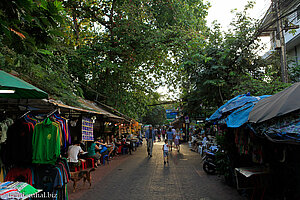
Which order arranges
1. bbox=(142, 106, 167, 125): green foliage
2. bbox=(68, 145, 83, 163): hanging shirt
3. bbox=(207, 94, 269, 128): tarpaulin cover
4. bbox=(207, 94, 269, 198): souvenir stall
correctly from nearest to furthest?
bbox=(207, 94, 269, 198): souvenir stall, bbox=(207, 94, 269, 128): tarpaulin cover, bbox=(68, 145, 83, 163): hanging shirt, bbox=(142, 106, 167, 125): green foliage

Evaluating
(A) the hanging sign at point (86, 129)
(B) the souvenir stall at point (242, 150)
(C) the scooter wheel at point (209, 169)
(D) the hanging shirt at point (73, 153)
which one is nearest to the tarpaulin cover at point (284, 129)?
(B) the souvenir stall at point (242, 150)

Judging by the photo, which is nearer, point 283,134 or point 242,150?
point 283,134

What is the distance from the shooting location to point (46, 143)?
4.90 meters

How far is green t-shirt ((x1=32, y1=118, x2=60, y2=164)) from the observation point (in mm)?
4846

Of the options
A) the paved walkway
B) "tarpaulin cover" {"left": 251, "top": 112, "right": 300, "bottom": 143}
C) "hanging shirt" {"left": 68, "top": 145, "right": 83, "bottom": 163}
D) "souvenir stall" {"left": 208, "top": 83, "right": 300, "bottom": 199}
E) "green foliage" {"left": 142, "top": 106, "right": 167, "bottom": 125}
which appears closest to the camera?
"tarpaulin cover" {"left": 251, "top": 112, "right": 300, "bottom": 143}

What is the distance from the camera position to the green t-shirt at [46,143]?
191 inches

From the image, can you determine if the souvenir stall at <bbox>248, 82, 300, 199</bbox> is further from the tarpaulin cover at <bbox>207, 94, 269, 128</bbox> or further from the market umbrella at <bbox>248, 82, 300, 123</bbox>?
the tarpaulin cover at <bbox>207, 94, 269, 128</bbox>

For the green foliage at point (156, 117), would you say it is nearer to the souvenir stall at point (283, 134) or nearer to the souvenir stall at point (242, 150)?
the souvenir stall at point (242, 150)

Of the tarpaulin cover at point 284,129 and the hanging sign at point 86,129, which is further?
the hanging sign at point 86,129

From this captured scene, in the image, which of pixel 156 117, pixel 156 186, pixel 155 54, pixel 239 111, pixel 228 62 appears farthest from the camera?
pixel 156 117

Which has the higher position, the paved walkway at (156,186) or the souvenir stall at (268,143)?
the souvenir stall at (268,143)

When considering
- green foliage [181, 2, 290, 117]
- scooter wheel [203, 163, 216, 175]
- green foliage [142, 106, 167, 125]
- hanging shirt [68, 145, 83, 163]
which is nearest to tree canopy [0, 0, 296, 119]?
green foliage [181, 2, 290, 117]

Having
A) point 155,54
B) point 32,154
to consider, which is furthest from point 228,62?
point 32,154

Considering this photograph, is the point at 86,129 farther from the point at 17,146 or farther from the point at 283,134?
the point at 283,134
